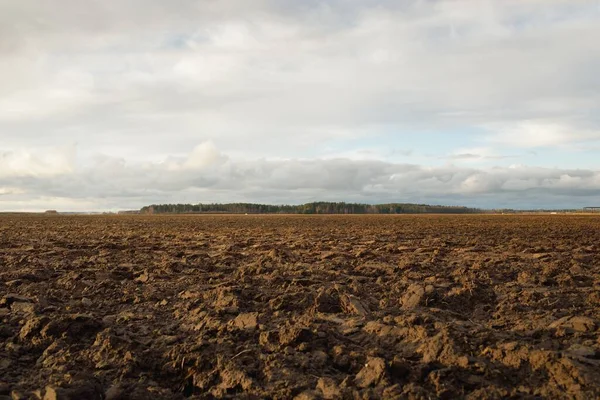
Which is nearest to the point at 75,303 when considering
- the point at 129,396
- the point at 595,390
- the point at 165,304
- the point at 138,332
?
the point at 165,304

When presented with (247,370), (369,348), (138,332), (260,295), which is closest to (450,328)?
(369,348)

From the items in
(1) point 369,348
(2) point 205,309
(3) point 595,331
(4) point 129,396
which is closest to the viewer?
(4) point 129,396

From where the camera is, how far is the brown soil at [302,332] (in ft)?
14.6

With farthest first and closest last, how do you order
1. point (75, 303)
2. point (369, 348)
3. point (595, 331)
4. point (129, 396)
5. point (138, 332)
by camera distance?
1. point (75, 303)
2. point (138, 332)
3. point (595, 331)
4. point (369, 348)
5. point (129, 396)

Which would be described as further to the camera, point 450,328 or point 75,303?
point 75,303

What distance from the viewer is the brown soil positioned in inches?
175

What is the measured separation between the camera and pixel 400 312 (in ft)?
22.2

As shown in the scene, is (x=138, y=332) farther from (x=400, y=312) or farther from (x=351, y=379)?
(x=400, y=312)

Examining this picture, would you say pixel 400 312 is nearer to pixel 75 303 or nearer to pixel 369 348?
pixel 369 348

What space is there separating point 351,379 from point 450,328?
5.79 feet

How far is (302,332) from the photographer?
18.5 ft

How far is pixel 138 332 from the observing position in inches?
246

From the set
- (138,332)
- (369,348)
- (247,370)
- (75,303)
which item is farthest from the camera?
(75,303)

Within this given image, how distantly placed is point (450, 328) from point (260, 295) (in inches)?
137
